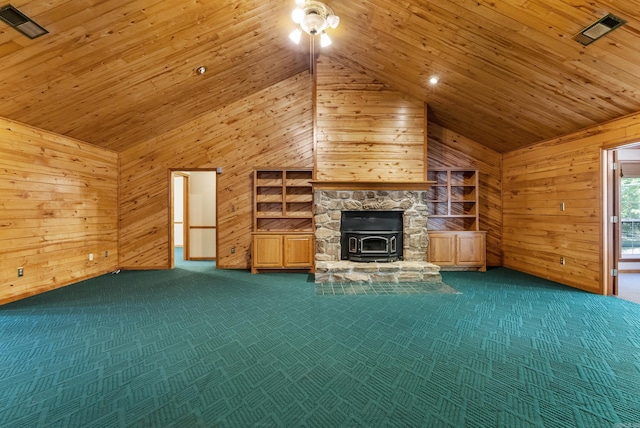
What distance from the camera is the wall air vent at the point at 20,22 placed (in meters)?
2.26

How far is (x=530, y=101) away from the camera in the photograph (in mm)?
3766

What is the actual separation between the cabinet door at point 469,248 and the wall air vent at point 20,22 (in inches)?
257

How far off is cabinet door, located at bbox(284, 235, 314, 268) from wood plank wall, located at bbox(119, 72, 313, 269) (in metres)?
1.04

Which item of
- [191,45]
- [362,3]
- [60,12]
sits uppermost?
[362,3]

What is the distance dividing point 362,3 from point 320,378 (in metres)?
4.39

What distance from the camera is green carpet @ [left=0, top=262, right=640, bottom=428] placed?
5.06 ft

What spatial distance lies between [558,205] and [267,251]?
206 inches

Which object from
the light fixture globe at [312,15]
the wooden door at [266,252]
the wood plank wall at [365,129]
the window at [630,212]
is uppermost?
the light fixture globe at [312,15]

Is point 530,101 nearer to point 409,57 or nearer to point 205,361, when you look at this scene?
point 409,57

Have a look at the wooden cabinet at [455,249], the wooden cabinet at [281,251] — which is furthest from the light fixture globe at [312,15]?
the wooden cabinet at [455,249]

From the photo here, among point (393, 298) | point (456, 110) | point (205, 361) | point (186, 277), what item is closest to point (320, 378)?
point (205, 361)

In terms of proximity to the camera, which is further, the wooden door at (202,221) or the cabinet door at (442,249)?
the wooden door at (202,221)

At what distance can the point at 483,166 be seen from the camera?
5.61m

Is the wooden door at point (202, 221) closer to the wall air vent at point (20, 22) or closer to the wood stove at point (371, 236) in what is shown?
the wood stove at point (371, 236)
